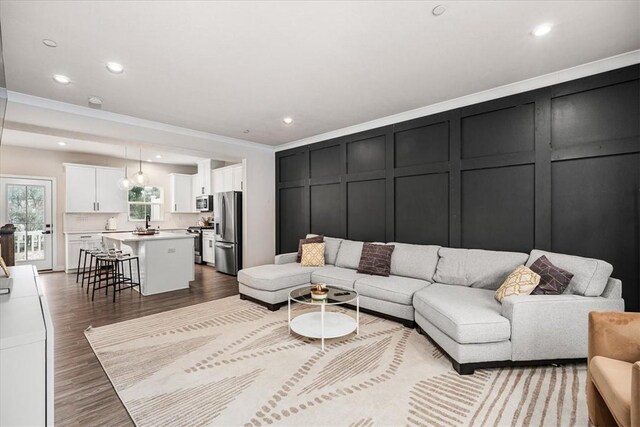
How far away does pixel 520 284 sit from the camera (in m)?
2.67

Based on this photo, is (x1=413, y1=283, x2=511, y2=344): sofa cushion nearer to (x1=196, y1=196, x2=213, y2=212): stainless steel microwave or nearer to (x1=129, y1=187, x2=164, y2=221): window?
(x1=196, y1=196, x2=213, y2=212): stainless steel microwave

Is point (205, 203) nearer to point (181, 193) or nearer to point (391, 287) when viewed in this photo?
point (181, 193)

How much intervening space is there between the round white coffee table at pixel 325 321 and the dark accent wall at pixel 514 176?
167 cm

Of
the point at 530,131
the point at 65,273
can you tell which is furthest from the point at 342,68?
the point at 65,273

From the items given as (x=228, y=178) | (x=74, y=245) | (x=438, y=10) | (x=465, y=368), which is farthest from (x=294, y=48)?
(x=74, y=245)

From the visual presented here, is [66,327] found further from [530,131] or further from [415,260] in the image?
[530,131]

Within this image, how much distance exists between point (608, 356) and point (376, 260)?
8.15 feet

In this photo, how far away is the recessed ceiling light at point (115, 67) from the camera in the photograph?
282 centimetres

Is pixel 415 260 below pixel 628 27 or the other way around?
below

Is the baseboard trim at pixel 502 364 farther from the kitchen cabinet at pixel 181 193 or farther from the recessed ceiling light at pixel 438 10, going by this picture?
the kitchen cabinet at pixel 181 193

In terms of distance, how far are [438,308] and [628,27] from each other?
2.74m

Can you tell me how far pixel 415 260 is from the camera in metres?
3.88

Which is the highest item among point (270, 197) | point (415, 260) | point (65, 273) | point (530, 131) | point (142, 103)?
point (142, 103)

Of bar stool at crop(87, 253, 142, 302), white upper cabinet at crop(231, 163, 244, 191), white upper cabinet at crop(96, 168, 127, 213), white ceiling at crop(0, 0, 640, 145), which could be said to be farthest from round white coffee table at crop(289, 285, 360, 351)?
white upper cabinet at crop(96, 168, 127, 213)
